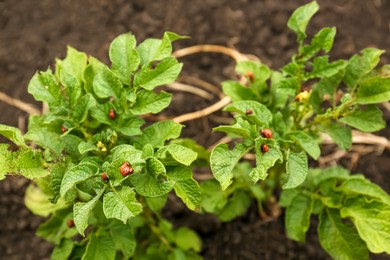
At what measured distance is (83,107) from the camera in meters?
1.59

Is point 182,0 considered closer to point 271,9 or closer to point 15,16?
point 271,9

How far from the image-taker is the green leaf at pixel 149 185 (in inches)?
57.5

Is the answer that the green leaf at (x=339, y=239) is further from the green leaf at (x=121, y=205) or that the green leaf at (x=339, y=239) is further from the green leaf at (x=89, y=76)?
the green leaf at (x=89, y=76)

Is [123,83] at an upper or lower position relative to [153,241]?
upper

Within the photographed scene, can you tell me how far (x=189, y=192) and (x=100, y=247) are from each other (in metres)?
0.37

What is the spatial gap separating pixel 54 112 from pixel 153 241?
673 mm

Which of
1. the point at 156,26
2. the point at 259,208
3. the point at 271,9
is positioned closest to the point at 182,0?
the point at 156,26

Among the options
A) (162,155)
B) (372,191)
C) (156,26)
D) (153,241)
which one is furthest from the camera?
(156,26)

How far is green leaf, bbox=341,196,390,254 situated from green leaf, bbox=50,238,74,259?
83 cm

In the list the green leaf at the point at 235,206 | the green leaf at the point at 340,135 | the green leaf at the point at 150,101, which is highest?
the green leaf at the point at 150,101

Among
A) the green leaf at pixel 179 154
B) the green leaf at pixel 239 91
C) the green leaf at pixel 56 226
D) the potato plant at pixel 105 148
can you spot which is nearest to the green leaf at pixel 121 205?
the potato plant at pixel 105 148

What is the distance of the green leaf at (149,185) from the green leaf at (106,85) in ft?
0.85

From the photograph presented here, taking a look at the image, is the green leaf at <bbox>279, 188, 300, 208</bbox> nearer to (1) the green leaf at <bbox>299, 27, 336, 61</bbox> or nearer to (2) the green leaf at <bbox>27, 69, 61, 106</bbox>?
(1) the green leaf at <bbox>299, 27, 336, 61</bbox>

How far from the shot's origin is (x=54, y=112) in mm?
1610
